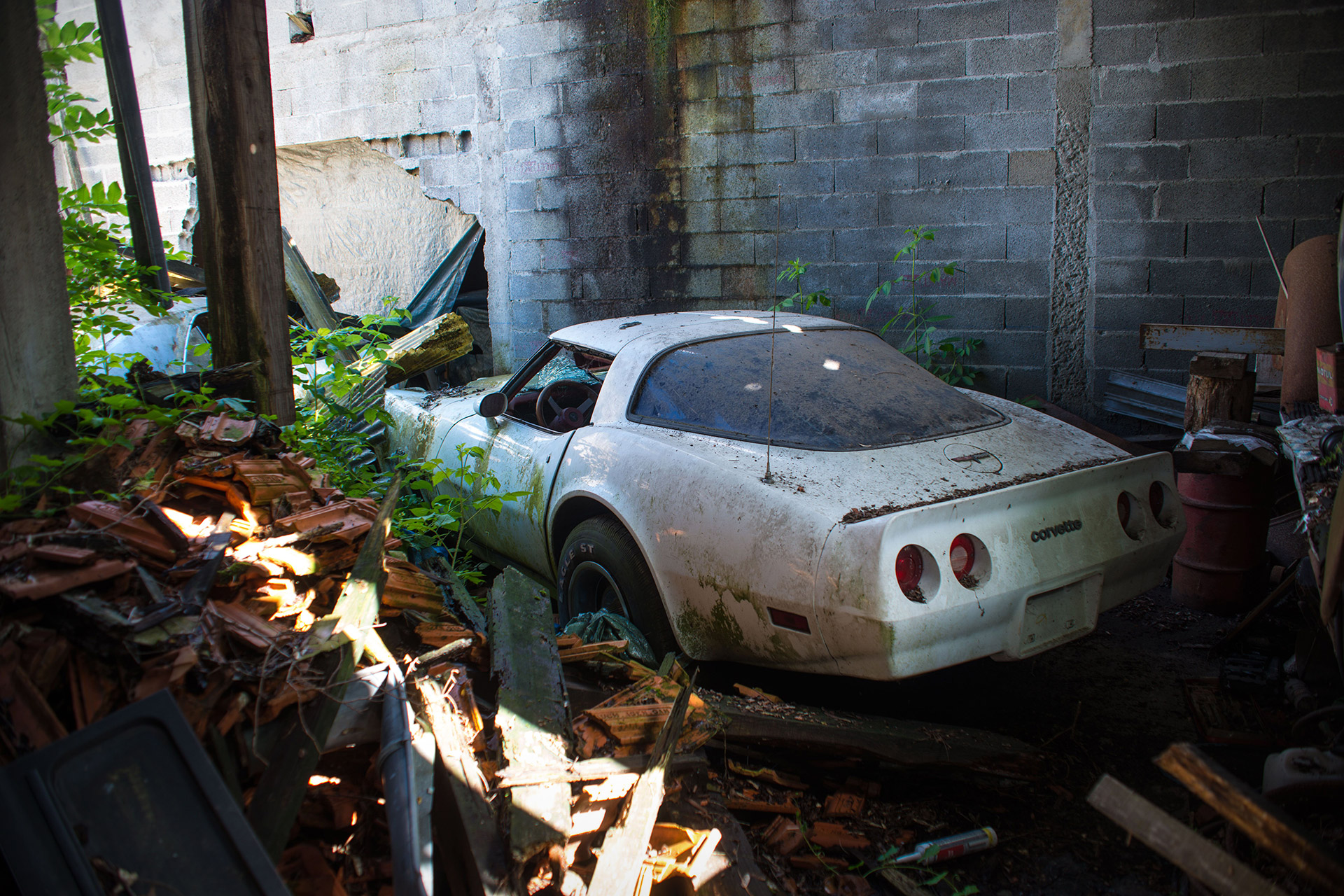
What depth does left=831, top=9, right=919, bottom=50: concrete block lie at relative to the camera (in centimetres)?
544

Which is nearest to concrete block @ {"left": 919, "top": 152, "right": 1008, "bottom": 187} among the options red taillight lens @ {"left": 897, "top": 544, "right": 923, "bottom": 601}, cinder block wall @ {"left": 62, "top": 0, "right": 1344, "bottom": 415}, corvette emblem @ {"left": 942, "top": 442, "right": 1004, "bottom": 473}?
cinder block wall @ {"left": 62, "top": 0, "right": 1344, "bottom": 415}

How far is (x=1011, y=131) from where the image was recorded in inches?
210

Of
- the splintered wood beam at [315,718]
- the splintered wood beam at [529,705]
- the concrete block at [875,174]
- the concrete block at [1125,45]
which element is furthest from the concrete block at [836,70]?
the splintered wood beam at [315,718]

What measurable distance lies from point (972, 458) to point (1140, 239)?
347 centimetres

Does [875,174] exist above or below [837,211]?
above

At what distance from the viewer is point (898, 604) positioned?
2.19m

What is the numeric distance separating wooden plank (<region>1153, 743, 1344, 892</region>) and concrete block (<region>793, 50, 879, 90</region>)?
5.13 m

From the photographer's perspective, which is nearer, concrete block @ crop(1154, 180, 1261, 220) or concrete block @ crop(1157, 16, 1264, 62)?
concrete block @ crop(1157, 16, 1264, 62)

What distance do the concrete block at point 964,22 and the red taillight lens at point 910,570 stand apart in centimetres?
446

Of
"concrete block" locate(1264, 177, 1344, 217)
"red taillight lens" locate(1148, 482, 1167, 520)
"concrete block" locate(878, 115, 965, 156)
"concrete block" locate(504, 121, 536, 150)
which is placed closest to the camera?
"red taillight lens" locate(1148, 482, 1167, 520)

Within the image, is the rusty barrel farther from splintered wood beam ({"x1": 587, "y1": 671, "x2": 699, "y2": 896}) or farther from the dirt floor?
splintered wood beam ({"x1": 587, "y1": 671, "x2": 699, "y2": 896})

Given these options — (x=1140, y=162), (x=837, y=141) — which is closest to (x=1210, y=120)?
(x=1140, y=162)

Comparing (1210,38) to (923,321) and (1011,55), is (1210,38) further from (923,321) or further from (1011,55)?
(923,321)

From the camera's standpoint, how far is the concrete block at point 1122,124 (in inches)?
199
